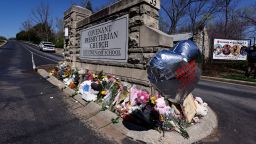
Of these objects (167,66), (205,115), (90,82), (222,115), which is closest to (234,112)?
(222,115)

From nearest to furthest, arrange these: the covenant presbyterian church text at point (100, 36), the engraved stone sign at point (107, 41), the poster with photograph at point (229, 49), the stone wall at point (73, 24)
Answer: the engraved stone sign at point (107, 41) < the covenant presbyterian church text at point (100, 36) < the stone wall at point (73, 24) < the poster with photograph at point (229, 49)

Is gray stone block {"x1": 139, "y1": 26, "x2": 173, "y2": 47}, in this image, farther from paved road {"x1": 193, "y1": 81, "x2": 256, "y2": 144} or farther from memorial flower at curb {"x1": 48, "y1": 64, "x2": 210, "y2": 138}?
paved road {"x1": 193, "y1": 81, "x2": 256, "y2": 144}

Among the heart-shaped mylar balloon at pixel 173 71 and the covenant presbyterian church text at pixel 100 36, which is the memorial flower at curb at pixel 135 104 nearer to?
the heart-shaped mylar balloon at pixel 173 71

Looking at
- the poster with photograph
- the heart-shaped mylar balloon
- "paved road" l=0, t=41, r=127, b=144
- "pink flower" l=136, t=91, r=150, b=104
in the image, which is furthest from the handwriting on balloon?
the poster with photograph

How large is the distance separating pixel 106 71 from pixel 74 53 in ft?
11.0

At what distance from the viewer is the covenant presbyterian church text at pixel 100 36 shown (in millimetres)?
6914

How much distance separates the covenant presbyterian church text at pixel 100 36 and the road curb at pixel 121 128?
7.29 feet

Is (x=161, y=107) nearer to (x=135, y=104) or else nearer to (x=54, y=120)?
(x=135, y=104)

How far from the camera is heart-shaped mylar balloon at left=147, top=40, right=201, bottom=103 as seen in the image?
349cm

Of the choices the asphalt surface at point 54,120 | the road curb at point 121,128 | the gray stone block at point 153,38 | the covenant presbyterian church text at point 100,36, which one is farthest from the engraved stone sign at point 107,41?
the asphalt surface at point 54,120

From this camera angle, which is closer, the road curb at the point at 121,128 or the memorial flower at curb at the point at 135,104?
the road curb at the point at 121,128

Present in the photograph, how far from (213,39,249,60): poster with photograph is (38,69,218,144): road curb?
47.8ft

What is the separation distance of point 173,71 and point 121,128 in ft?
5.37

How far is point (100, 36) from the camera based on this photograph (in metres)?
7.59
